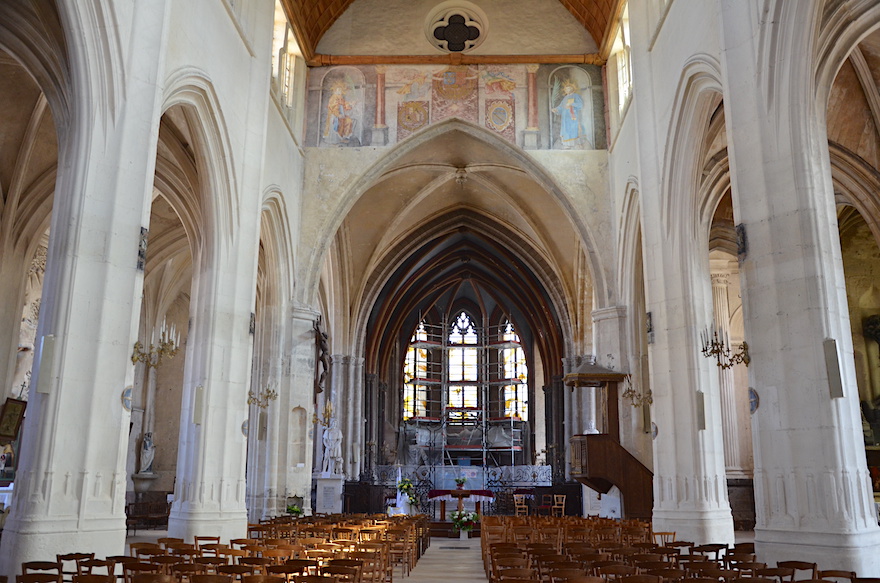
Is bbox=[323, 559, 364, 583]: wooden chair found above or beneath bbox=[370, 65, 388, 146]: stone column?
beneath

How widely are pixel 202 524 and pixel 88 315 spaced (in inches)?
195

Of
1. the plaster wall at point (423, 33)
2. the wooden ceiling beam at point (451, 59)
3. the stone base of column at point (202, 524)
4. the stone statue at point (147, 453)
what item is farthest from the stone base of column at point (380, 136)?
the stone statue at point (147, 453)

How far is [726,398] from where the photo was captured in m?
21.6

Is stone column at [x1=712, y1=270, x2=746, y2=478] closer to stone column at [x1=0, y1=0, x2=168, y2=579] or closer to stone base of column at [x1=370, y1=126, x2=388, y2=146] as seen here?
stone base of column at [x1=370, y1=126, x2=388, y2=146]

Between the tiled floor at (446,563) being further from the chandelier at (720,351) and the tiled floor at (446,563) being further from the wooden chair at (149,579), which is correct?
the wooden chair at (149,579)

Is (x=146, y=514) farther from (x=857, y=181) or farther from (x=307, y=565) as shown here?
(x=857, y=181)

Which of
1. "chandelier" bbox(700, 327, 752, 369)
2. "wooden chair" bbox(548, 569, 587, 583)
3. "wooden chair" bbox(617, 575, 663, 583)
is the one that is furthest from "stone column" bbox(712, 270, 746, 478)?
"wooden chair" bbox(617, 575, 663, 583)

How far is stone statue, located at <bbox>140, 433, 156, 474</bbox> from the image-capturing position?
2417 cm

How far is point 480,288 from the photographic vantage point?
143 ft

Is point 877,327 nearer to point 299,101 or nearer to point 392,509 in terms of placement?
point 299,101

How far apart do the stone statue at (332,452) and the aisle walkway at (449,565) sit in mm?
5308

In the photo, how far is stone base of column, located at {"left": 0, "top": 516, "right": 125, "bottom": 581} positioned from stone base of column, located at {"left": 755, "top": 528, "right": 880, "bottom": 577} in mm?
7438

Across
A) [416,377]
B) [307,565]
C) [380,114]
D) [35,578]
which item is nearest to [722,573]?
[307,565]

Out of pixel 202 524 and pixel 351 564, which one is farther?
pixel 202 524
